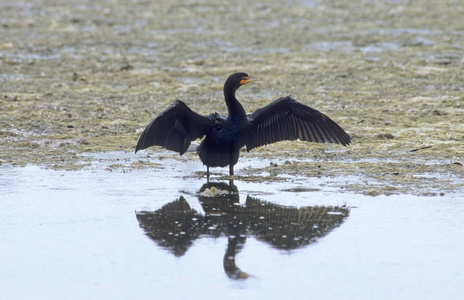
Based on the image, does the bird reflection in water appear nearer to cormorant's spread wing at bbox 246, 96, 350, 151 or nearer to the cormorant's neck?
the cormorant's neck

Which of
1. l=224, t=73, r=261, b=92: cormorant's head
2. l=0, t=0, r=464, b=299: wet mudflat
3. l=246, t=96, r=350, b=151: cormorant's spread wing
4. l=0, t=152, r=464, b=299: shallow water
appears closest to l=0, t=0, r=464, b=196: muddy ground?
l=0, t=0, r=464, b=299: wet mudflat

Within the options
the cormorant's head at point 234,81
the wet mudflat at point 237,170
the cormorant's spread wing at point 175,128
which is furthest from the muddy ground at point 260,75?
the cormorant's head at point 234,81

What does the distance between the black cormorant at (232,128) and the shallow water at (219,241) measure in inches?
15.1

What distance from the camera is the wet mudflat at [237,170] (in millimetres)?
6039

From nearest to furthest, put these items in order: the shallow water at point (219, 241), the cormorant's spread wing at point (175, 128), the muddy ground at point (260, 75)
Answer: the shallow water at point (219, 241) < the cormorant's spread wing at point (175, 128) < the muddy ground at point (260, 75)

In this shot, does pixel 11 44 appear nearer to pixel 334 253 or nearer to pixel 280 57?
pixel 280 57

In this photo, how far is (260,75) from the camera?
49.9ft

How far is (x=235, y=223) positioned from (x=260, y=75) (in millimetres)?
8079

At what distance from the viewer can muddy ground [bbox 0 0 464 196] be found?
10.0m

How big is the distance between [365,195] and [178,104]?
2147 millimetres

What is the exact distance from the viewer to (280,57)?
16.8 metres

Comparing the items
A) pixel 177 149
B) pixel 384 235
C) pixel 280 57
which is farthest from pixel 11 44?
pixel 384 235

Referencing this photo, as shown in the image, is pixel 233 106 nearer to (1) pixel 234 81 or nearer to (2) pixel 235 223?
(1) pixel 234 81

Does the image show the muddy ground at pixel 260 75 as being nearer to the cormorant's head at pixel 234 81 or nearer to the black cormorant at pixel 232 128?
the black cormorant at pixel 232 128
